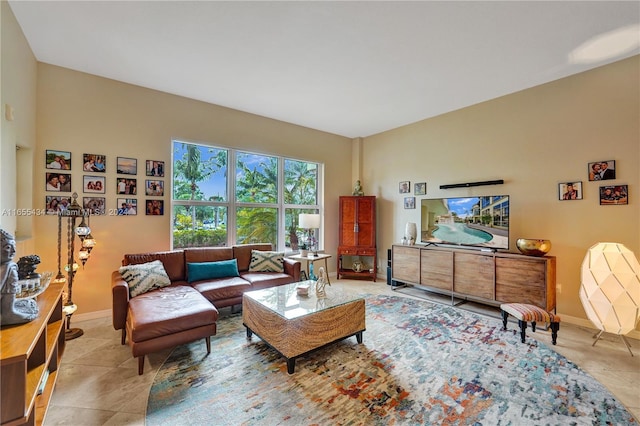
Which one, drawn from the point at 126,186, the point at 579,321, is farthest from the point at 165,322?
the point at 579,321

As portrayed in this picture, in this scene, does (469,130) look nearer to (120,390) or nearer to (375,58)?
(375,58)

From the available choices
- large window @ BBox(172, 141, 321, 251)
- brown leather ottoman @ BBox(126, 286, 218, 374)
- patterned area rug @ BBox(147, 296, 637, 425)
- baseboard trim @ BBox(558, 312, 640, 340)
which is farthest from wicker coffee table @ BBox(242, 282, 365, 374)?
baseboard trim @ BBox(558, 312, 640, 340)

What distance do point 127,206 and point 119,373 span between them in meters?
2.10

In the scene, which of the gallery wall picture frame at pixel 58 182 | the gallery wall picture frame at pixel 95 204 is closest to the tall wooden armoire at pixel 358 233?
the gallery wall picture frame at pixel 95 204

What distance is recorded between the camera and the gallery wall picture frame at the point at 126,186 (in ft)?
11.3

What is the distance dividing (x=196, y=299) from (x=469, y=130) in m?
4.44

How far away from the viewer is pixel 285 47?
2.71 m

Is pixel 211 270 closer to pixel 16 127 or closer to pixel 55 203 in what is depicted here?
pixel 55 203

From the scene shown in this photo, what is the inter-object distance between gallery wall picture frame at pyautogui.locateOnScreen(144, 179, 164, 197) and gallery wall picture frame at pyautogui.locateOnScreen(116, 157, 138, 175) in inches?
7.9

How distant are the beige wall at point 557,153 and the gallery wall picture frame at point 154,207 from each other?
167 inches

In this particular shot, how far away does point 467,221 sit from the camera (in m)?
3.96

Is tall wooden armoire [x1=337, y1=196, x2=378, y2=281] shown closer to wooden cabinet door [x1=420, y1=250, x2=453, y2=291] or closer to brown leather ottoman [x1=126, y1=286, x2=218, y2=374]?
wooden cabinet door [x1=420, y1=250, x2=453, y2=291]

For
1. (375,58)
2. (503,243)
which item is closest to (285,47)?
(375,58)

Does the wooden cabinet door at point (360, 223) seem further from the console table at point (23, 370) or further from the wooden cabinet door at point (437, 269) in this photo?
the console table at point (23, 370)
